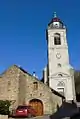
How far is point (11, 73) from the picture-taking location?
3262cm

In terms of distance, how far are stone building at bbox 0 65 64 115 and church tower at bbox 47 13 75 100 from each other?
45.8ft

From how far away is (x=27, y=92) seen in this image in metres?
31.4

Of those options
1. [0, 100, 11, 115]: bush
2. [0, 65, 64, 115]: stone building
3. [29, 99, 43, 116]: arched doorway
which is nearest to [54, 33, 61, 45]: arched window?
[0, 65, 64, 115]: stone building

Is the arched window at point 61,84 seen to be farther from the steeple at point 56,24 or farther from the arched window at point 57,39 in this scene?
the steeple at point 56,24

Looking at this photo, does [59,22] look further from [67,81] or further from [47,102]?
[47,102]

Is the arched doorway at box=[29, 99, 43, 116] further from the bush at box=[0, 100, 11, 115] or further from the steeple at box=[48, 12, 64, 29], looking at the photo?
the steeple at box=[48, 12, 64, 29]

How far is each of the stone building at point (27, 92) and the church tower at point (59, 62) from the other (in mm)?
13965

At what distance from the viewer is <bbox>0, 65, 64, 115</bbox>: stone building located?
30.7 m

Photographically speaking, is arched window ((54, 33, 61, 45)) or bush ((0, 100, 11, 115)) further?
arched window ((54, 33, 61, 45))

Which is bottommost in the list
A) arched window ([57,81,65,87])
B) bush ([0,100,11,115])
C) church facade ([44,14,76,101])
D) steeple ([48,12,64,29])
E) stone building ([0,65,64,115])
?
bush ([0,100,11,115])

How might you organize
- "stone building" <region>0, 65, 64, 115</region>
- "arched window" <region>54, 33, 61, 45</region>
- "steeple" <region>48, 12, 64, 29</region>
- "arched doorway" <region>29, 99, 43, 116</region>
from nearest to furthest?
"arched doorway" <region>29, 99, 43, 116</region>
"stone building" <region>0, 65, 64, 115</region>
"arched window" <region>54, 33, 61, 45</region>
"steeple" <region>48, 12, 64, 29</region>

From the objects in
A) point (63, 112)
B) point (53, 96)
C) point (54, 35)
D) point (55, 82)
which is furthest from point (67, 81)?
point (63, 112)

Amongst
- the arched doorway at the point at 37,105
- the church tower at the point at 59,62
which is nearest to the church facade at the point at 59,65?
the church tower at the point at 59,62

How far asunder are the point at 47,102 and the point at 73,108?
25312 millimetres
